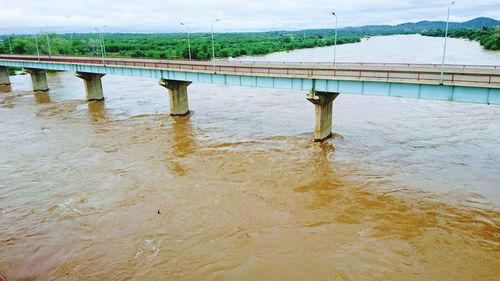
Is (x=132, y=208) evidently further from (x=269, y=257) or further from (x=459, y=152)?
(x=459, y=152)

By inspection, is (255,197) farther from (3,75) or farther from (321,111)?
Result: (3,75)

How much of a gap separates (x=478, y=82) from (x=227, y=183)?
1751 centimetres

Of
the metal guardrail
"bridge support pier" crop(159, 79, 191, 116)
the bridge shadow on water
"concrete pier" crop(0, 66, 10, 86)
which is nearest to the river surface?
"bridge support pier" crop(159, 79, 191, 116)

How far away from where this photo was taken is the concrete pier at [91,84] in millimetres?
54688

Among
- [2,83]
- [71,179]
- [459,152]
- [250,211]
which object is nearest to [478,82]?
[459,152]

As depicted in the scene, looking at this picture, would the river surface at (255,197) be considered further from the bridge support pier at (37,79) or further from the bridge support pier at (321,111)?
the bridge support pier at (37,79)

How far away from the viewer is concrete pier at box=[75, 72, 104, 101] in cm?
5469

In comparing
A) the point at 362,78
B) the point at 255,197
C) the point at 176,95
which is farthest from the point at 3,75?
the point at 362,78

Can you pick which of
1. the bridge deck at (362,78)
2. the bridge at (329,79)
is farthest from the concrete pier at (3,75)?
the bridge deck at (362,78)

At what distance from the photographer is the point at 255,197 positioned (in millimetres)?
23172

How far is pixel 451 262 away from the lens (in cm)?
1648

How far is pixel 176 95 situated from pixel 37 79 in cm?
3630

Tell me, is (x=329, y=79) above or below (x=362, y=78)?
below

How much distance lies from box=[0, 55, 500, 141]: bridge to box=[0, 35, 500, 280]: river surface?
410cm
